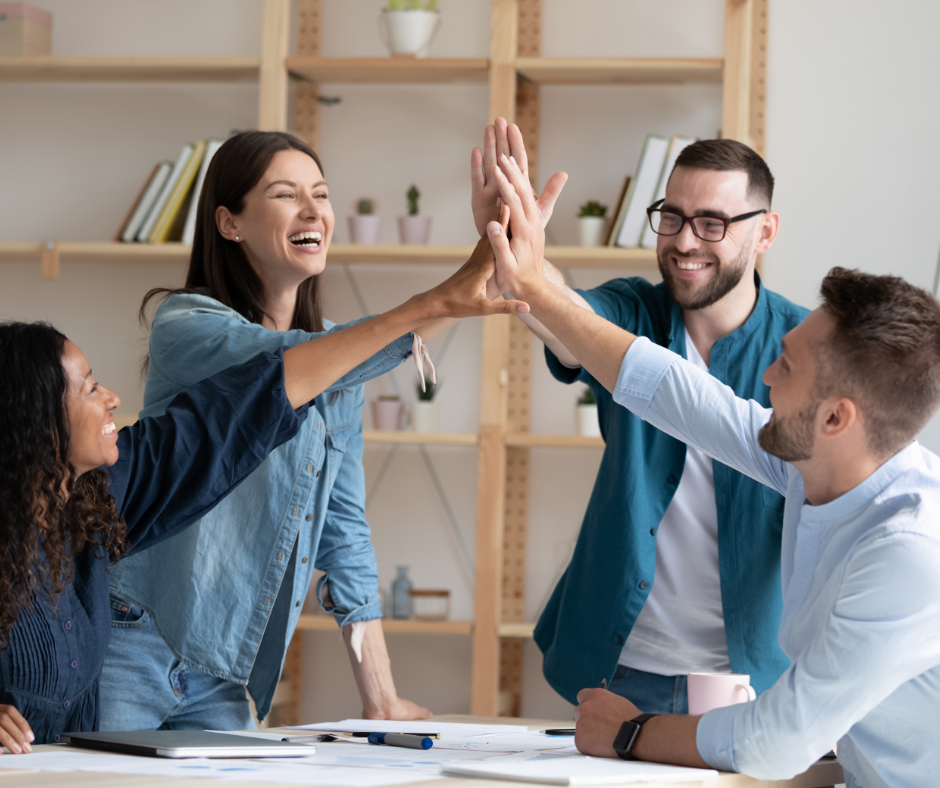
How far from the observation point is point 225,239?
5.81 feet

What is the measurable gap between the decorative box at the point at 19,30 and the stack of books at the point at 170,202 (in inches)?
22.0

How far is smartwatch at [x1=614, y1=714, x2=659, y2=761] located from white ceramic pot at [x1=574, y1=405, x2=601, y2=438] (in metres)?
1.76

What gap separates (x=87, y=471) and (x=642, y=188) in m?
1.85

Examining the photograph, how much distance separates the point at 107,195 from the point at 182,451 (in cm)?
210

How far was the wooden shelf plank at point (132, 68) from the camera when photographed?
115 inches

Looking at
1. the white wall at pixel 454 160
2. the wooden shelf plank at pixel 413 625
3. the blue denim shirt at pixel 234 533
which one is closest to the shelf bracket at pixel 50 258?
the white wall at pixel 454 160

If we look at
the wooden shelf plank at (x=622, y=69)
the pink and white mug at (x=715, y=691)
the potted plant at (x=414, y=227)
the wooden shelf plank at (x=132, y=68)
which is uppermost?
the wooden shelf plank at (x=132, y=68)

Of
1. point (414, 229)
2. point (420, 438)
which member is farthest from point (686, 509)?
point (414, 229)

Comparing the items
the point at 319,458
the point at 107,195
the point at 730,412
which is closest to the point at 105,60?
the point at 107,195

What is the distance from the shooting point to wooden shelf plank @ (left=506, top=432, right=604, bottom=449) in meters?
2.74

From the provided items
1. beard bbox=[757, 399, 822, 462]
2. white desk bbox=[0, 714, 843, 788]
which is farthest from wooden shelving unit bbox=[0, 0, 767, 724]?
white desk bbox=[0, 714, 843, 788]

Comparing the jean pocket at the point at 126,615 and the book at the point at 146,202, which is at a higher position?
the book at the point at 146,202

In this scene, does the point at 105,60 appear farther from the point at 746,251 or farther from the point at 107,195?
the point at 746,251

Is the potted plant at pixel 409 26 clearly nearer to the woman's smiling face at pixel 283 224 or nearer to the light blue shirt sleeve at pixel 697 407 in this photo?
the woman's smiling face at pixel 283 224
